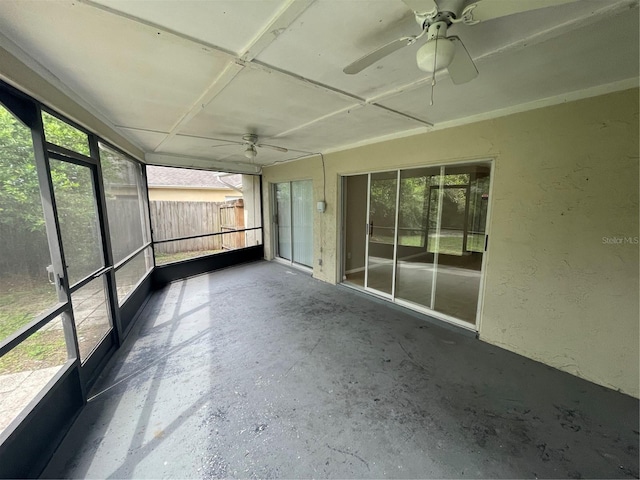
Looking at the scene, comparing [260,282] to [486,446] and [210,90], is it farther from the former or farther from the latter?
[486,446]

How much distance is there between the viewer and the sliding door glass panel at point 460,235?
10.6 feet

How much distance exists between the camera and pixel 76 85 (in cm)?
185

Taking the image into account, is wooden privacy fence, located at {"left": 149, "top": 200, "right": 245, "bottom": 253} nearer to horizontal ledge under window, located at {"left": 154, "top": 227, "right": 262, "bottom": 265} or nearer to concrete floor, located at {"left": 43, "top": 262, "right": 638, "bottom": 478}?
horizontal ledge under window, located at {"left": 154, "top": 227, "right": 262, "bottom": 265}

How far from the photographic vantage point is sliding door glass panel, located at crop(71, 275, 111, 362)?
203 centimetres

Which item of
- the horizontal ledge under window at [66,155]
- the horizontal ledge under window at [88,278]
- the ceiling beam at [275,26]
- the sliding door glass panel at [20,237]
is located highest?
the ceiling beam at [275,26]

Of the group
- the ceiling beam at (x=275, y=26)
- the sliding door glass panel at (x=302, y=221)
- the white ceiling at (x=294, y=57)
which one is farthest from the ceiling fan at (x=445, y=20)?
the sliding door glass panel at (x=302, y=221)

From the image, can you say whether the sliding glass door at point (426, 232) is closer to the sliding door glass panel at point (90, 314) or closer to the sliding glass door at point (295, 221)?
the sliding glass door at point (295, 221)

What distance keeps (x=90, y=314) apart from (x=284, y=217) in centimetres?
413

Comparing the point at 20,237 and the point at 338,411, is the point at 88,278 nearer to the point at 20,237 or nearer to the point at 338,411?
the point at 20,237

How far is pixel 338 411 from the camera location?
1808 millimetres

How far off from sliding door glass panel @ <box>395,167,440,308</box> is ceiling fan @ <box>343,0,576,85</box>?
7.47ft

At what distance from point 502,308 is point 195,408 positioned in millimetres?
2994

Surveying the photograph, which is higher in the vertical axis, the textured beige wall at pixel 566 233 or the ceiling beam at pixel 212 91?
the ceiling beam at pixel 212 91

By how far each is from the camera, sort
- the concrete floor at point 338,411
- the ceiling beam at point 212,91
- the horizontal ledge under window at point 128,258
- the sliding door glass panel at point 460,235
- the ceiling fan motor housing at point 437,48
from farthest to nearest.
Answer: the sliding door glass panel at point 460,235, the horizontal ledge under window at point 128,258, the ceiling beam at point 212,91, the concrete floor at point 338,411, the ceiling fan motor housing at point 437,48
